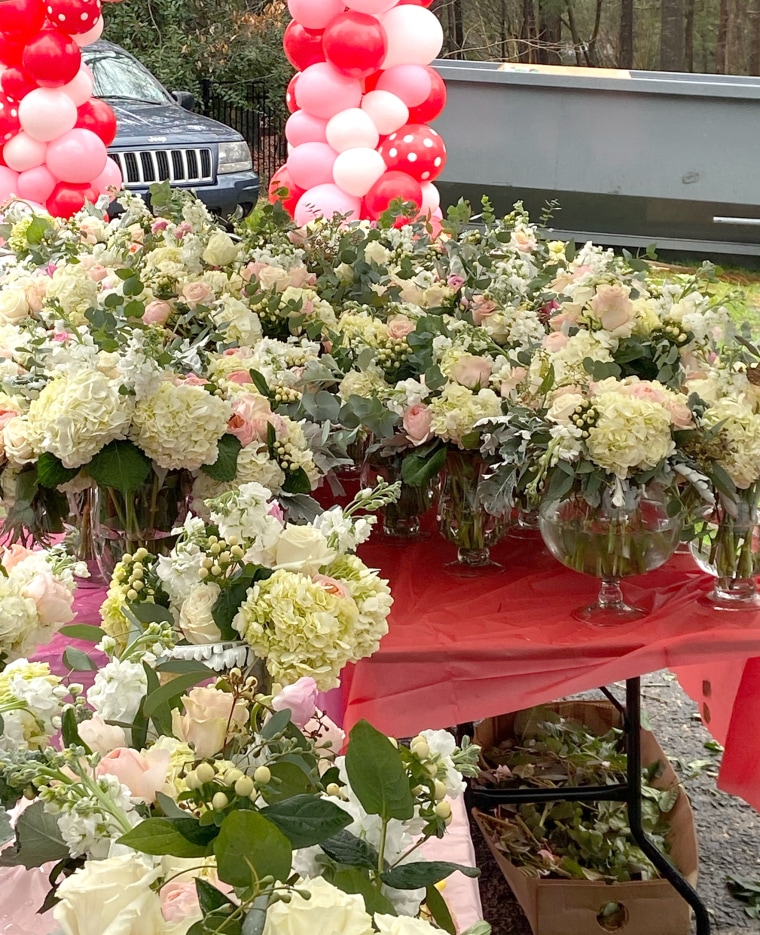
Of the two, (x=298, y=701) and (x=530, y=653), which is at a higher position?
(x=298, y=701)

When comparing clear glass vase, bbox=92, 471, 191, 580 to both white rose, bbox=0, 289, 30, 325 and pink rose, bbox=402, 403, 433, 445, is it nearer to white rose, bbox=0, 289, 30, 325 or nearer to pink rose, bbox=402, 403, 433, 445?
pink rose, bbox=402, 403, 433, 445

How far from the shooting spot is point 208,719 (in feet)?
2.51

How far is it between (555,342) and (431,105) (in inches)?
129

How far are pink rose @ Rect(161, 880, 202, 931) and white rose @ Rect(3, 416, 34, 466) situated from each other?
985 millimetres

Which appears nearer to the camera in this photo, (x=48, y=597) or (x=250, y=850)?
(x=250, y=850)

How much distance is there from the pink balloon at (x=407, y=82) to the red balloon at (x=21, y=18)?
142cm

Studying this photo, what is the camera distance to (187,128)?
7.79 metres

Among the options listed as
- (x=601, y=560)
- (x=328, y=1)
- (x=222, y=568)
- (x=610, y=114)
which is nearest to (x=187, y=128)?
(x=610, y=114)

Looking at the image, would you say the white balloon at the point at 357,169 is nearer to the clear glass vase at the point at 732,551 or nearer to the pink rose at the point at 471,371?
the pink rose at the point at 471,371

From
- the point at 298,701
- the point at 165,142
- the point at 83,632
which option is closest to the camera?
the point at 298,701

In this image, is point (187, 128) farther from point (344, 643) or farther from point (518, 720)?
point (344, 643)

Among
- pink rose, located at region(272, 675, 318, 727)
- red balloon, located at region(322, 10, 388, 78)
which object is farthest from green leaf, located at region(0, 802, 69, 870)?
red balloon, located at region(322, 10, 388, 78)

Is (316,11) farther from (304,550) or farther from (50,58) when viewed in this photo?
(304,550)

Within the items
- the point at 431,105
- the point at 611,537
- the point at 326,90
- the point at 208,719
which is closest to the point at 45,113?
the point at 326,90
